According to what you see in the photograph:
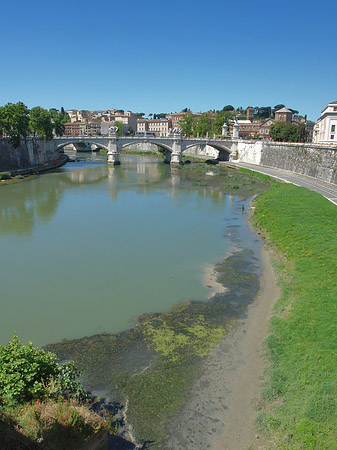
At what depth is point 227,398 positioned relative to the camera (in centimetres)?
557

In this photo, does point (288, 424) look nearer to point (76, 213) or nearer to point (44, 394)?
point (44, 394)

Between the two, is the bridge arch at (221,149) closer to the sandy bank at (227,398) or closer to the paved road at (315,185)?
the paved road at (315,185)

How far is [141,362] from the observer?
257 inches

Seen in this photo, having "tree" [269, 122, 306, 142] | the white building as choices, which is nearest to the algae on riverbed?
the white building

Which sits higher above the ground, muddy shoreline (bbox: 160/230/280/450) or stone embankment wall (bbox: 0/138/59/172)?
stone embankment wall (bbox: 0/138/59/172)

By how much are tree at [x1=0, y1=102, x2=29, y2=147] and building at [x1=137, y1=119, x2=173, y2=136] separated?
66735 millimetres

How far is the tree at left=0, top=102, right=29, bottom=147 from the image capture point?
29.5 m

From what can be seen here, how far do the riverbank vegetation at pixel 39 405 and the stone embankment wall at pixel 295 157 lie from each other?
23769 millimetres

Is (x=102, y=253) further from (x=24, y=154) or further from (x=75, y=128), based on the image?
(x=75, y=128)

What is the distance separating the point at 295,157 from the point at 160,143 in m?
18.3

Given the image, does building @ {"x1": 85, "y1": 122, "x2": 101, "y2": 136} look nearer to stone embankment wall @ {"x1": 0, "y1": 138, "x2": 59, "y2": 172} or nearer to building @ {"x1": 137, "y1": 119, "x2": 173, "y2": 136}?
building @ {"x1": 137, "y1": 119, "x2": 173, "y2": 136}

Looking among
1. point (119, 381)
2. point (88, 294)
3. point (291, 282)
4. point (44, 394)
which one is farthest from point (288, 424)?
point (88, 294)

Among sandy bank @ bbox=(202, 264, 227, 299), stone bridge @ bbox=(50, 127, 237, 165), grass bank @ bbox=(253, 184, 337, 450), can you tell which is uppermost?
stone bridge @ bbox=(50, 127, 237, 165)

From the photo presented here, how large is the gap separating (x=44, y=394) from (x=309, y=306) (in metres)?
5.83
